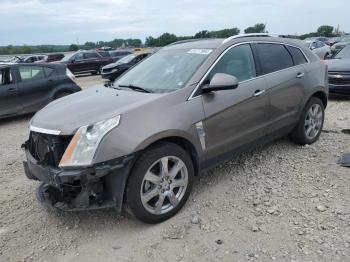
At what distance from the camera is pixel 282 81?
15.6 feet

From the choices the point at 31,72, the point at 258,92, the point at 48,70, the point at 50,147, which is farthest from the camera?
the point at 48,70

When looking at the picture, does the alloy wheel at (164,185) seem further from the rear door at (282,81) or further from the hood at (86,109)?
the rear door at (282,81)

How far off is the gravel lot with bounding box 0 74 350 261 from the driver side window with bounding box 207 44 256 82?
4.11ft

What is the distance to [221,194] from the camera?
→ 4129 mm

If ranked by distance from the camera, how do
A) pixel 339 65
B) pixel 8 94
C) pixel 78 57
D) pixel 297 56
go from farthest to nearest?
pixel 78 57 < pixel 339 65 < pixel 8 94 < pixel 297 56

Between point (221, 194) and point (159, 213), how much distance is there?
90 centimetres

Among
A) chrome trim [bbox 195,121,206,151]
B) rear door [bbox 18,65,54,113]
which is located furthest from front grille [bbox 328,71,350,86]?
rear door [bbox 18,65,54,113]

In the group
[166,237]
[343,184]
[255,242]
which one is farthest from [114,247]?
[343,184]

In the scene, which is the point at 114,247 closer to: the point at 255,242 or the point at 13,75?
the point at 255,242

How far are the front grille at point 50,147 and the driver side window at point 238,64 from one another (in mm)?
1722

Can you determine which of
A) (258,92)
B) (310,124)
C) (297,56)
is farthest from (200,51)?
(310,124)

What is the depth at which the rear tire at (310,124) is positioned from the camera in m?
5.29

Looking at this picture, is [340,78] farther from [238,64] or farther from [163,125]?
[163,125]

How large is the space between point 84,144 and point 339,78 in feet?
25.6
